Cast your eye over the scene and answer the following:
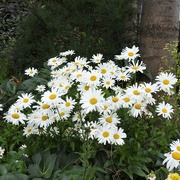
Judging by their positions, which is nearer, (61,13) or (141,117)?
(141,117)

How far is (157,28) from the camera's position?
3.61 metres

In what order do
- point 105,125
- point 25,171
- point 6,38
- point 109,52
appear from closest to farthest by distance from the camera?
point 105,125
point 25,171
point 109,52
point 6,38

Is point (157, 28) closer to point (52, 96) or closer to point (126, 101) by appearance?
point (126, 101)

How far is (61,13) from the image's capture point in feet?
14.9

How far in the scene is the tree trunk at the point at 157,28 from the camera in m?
3.56

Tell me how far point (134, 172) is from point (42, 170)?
544 mm

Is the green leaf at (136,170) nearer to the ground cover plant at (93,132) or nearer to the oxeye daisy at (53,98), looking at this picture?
the ground cover plant at (93,132)

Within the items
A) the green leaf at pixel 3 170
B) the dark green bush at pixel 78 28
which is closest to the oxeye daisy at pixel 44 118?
the green leaf at pixel 3 170

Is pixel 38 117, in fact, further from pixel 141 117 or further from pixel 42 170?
pixel 141 117

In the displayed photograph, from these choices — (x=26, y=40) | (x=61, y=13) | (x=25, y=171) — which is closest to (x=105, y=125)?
(x=25, y=171)

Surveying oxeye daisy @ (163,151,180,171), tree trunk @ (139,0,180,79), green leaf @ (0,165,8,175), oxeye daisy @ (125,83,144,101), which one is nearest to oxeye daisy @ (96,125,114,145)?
oxeye daisy @ (125,83,144,101)

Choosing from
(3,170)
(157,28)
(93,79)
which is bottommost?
(3,170)

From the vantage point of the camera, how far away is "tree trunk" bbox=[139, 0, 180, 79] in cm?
356

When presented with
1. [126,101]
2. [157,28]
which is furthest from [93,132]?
[157,28]
